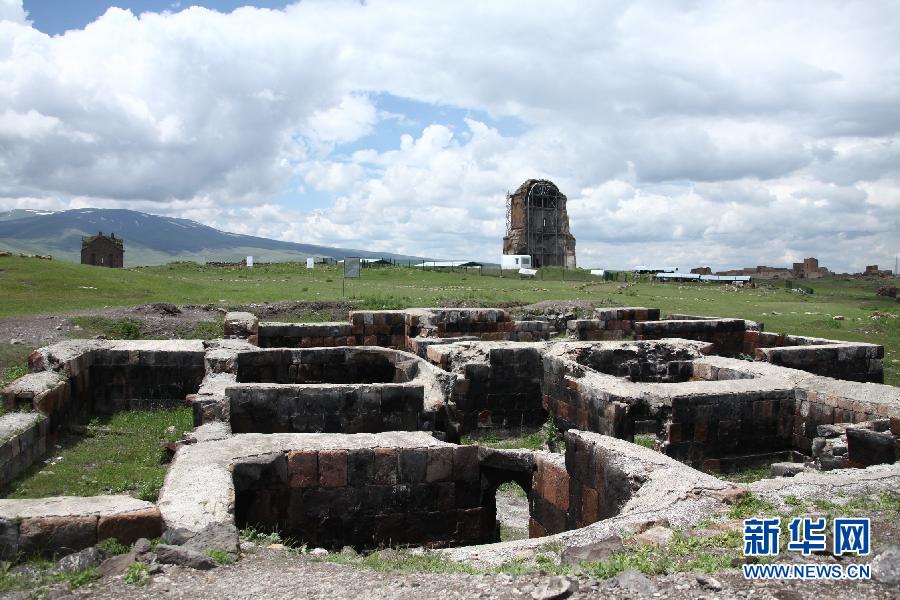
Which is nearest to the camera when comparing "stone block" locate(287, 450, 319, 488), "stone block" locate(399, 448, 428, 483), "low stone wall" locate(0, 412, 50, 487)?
"stone block" locate(287, 450, 319, 488)

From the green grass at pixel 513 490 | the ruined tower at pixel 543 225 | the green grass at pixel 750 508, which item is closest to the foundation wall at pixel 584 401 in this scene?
the green grass at pixel 513 490

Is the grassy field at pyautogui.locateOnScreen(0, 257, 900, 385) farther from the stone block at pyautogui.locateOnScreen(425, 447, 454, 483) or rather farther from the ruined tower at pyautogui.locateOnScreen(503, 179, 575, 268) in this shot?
the ruined tower at pyautogui.locateOnScreen(503, 179, 575, 268)

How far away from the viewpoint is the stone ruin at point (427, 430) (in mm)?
5473

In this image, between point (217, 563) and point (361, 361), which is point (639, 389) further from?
point (217, 563)

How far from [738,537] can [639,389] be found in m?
4.72

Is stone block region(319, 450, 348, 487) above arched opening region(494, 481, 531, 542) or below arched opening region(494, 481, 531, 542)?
above

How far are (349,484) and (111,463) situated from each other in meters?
3.96

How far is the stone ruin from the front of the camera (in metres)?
5.47

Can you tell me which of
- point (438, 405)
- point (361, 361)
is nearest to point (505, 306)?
point (361, 361)

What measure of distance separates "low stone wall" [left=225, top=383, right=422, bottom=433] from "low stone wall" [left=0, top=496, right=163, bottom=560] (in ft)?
12.7

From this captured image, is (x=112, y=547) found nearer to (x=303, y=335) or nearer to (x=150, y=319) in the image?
A: (x=303, y=335)

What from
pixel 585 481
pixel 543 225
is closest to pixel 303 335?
pixel 585 481

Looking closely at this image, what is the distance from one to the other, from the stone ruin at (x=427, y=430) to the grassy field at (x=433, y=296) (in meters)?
8.08

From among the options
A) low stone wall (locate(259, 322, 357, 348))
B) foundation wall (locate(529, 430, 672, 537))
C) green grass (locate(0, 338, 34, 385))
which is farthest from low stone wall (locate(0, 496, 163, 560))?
low stone wall (locate(259, 322, 357, 348))
